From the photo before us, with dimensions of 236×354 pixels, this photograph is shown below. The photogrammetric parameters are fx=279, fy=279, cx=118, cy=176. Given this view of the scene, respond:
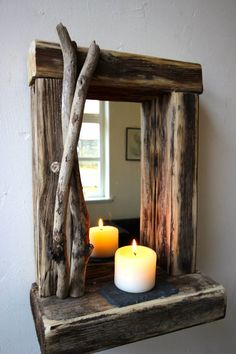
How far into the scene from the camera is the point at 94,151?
47cm

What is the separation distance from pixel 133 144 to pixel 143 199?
4.0 inches

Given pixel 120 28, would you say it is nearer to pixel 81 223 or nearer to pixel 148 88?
pixel 148 88

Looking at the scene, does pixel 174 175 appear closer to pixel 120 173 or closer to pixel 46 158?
pixel 120 173

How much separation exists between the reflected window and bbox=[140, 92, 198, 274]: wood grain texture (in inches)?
3.3

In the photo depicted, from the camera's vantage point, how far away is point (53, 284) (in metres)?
0.39

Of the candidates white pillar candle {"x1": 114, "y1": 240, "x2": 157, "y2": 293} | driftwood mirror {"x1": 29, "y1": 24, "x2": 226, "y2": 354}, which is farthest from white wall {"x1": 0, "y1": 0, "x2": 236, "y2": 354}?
white pillar candle {"x1": 114, "y1": 240, "x2": 157, "y2": 293}

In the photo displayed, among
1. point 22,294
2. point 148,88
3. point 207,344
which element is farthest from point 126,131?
point 207,344

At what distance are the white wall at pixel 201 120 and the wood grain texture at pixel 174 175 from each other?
11cm

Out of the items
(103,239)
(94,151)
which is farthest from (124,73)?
(103,239)

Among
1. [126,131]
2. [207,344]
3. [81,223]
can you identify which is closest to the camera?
[81,223]

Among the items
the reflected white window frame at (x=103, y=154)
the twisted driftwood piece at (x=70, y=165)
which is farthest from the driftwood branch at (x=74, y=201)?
the reflected white window frame at (x=103, y=154)

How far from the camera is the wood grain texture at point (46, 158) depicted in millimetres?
363

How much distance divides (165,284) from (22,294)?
0.23 m

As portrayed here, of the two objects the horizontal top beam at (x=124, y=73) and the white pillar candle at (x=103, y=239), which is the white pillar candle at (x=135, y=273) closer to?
the white pillar candle at (x=103, y=239)
